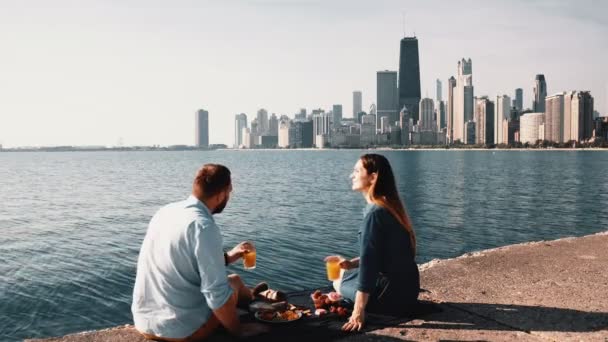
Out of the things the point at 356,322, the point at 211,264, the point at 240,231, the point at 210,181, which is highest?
the point at 210,181

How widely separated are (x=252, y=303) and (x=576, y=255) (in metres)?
5.70

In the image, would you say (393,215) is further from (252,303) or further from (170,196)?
(170,196)

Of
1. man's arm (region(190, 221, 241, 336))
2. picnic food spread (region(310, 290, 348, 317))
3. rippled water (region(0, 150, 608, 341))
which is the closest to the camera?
man's arm (region(190, 221, 241, 336))

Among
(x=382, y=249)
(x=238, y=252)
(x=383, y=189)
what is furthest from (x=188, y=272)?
(x=383, y=189)

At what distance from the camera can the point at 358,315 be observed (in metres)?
5.04

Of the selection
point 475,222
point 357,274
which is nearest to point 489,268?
point 357,274

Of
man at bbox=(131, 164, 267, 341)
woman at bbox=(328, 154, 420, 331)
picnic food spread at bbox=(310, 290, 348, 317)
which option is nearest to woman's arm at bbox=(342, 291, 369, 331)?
woman at bbox=(328, 154, 420, 331)

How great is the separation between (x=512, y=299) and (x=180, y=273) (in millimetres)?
3946

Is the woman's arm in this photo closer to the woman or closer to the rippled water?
the woman

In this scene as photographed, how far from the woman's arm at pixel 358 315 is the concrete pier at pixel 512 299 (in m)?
0.10

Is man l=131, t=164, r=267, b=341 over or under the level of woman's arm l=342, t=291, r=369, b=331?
over

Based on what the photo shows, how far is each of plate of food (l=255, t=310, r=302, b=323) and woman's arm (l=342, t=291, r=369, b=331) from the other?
51 cm

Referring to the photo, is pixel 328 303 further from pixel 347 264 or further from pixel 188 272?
pixel 188 272

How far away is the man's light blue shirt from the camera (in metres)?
4.26
